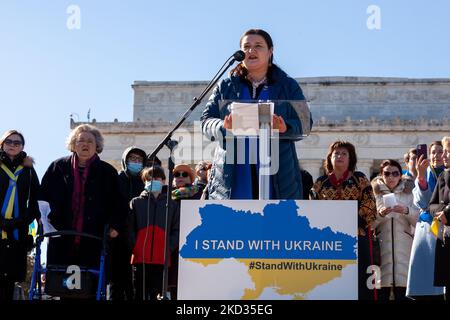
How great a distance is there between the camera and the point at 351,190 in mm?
8766

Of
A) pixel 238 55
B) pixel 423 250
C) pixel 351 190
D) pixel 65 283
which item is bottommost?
pixel 65 283

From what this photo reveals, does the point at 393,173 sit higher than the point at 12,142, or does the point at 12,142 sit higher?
the point at 12,142

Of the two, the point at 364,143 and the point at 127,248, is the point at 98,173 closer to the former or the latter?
the point at 127,248

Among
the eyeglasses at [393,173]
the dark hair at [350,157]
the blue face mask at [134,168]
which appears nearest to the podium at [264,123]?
the dark hair at [350,157]

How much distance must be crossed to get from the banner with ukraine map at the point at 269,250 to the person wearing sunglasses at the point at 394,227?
4.86 m

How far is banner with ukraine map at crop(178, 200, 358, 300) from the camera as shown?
533cm

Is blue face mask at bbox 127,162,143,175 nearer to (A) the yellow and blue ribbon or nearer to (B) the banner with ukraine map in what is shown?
(A) the yellow and blue ribbon

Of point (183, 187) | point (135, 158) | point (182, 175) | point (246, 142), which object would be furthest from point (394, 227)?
point (246, 142)

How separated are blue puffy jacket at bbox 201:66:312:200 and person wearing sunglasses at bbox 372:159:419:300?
Answer: 3.47 metres

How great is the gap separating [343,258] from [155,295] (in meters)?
4.73

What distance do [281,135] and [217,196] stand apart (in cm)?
79

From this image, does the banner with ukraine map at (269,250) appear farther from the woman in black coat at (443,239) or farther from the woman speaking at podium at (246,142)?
the woman in black coat at (443,239)

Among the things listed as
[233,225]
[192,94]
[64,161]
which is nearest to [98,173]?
[64,161]

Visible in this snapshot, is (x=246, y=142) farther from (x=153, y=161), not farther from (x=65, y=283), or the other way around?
(x=65, y=283)
